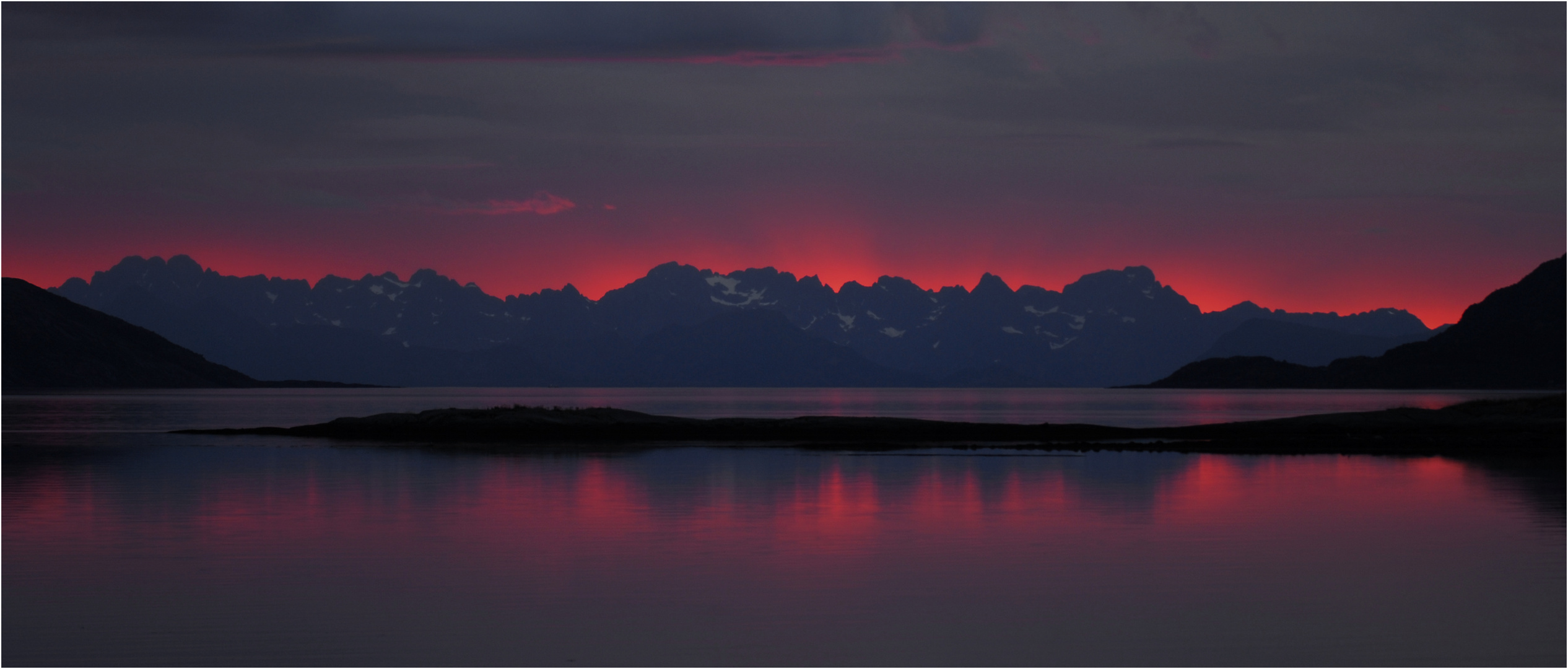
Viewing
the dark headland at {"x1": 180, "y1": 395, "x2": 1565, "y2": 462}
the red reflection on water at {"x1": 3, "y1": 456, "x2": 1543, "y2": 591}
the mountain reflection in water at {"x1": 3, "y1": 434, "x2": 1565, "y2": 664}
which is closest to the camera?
the mountain reflection in water at {"x1": 3, "y1": 434, "x2": 1565, "y2": 664}

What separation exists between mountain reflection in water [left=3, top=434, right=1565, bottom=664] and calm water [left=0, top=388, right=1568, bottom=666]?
0.10 metres

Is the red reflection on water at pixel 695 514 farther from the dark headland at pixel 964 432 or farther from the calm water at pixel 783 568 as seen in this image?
the dark headland at pixel 964 432

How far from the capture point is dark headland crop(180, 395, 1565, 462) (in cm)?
7400

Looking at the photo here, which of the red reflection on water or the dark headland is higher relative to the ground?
the dark headland

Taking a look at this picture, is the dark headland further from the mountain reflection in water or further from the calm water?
the mountain reflection in water

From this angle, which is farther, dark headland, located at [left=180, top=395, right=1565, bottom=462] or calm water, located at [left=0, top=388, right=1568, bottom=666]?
dark headland, located at [left=180, top=395, right=1565, bottom=462]

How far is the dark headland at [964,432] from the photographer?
243 ft

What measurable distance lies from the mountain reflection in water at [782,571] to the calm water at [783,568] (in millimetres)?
98

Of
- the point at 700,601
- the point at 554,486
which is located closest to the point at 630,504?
the point at 554,486

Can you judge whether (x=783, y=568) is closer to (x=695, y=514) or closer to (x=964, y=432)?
(x=695, y=514)

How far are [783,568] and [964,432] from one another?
192 feet

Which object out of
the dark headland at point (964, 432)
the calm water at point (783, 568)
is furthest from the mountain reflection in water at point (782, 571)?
the dark headland at point (964, 432)

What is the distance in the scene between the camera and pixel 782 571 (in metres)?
27.2

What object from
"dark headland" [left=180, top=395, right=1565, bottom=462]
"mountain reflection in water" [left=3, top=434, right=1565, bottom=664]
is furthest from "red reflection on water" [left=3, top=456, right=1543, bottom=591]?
"dark headland" [left=180, top=395, right=1565, bottom=462]
